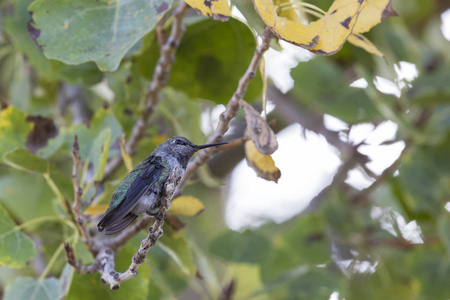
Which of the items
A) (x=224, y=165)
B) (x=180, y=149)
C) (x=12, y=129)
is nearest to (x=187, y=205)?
(x=180, y=149)

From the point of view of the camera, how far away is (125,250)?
1487 millimetres

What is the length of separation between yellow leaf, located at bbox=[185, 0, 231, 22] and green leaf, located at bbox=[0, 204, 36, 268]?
2.55 ft

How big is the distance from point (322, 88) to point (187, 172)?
50.1 inches

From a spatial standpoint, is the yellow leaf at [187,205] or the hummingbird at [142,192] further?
the yellow leaf at [187,205]

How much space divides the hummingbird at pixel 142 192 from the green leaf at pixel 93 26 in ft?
0.80

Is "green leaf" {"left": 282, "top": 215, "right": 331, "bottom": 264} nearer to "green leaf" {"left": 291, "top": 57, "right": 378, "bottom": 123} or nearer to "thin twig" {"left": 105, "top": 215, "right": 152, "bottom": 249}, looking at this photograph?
"green leaf" {"left": 291, "top": 57, "right": 378, "bottom": 123}

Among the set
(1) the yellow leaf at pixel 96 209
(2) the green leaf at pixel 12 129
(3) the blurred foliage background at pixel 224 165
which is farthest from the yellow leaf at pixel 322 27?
(2) the green leaf at pixel 12 129

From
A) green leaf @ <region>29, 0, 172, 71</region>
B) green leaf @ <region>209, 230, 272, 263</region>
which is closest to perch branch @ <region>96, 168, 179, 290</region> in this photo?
green leaf @ <region>29, 0, 172, 71</region>

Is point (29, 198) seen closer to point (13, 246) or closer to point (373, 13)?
point (13, 246)

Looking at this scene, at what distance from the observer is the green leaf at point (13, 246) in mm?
1454

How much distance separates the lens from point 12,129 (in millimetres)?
1776

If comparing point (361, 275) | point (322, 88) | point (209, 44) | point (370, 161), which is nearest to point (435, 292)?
point (361, 275)

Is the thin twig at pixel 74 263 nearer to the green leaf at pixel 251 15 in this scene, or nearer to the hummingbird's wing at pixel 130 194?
the hummingbird's wing at pixel 130 194

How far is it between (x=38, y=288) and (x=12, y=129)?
1.77ft
